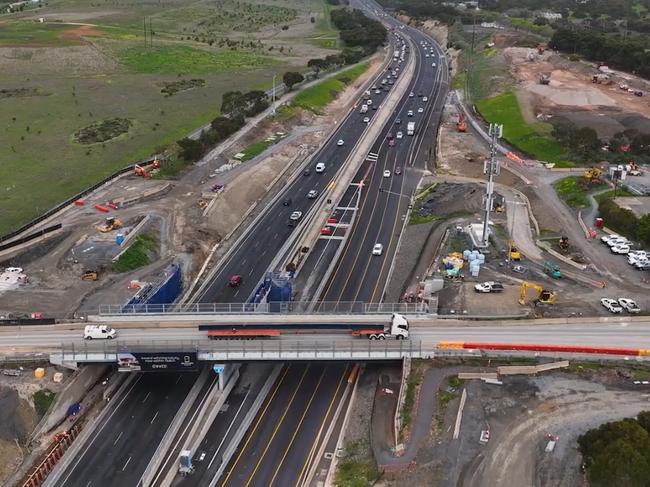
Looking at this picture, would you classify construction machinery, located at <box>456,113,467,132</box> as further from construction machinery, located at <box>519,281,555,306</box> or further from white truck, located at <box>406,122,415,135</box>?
construction machinery, located at <box>519,281,555,306</box>

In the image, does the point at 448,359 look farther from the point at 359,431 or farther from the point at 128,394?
the point at 128,394

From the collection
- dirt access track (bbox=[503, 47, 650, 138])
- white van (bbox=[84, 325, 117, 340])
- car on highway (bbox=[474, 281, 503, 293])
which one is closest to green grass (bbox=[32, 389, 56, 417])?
white van (bbox=[84, 325, 117, 340])

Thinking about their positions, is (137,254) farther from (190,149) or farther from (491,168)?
(491,168)

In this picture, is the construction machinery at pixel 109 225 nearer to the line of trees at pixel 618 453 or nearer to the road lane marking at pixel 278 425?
the road lane marking at pixel 278 425

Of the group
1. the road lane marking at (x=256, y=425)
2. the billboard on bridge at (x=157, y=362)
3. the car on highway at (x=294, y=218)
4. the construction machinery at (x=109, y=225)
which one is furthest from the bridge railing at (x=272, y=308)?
the car on highway at (x=294, y=218)

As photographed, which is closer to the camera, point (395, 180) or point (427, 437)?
point (427, 437)

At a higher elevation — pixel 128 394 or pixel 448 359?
pixel 448 359

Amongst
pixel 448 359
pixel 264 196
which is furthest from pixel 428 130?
pixel 448 359
